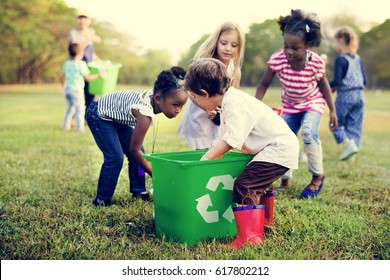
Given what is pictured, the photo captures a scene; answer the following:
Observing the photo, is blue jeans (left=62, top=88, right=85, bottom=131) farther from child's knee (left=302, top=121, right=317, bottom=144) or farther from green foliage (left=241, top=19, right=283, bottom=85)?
child's knee (left=302, top=121, right=317, bottom=144)

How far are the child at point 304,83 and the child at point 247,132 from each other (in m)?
1.02

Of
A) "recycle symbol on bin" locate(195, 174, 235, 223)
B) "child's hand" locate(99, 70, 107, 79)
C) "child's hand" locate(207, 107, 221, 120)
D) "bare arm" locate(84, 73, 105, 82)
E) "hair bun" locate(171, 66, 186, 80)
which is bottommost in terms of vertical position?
"recycle symbol on bin" locate(195, 174, 235, 223)

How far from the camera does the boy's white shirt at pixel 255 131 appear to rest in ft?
8.06

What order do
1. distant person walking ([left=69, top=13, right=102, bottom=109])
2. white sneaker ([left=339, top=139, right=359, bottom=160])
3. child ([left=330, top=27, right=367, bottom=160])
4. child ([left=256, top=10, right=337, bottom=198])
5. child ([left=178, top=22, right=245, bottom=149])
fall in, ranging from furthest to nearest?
distant person walking ([left=69, top=13, right=102, bottom=109]) < child ([left=330, top=27, right=367, bottom=160]) < white sneaker ([left=339, top=139, right=359, bottom=160]) < child ([left=178, top=22, right=245, bottom=149]) < child ([left=256, top=10, right=337, bottom=198])

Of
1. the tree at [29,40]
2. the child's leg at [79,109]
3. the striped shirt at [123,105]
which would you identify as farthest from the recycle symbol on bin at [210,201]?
the tree at [29,40]

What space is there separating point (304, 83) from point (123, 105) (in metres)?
1.37

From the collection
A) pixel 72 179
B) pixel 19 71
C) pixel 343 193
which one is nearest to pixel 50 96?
pixel 19 71

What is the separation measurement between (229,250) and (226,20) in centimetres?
190

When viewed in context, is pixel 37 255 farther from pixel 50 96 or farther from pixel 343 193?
pixel 50 96

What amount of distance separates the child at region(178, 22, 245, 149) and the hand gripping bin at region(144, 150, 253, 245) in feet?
3.37

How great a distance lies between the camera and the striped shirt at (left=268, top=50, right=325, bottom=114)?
3.62 meters

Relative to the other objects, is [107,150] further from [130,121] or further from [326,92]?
[326,92]

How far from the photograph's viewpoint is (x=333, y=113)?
150 inches

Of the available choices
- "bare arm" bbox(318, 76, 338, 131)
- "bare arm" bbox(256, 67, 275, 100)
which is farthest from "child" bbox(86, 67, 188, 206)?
"bare arm" bbox(318, 76, 338, 131)
